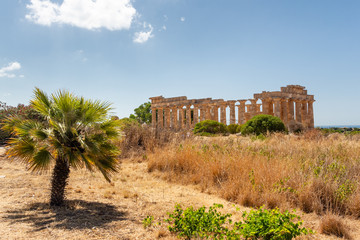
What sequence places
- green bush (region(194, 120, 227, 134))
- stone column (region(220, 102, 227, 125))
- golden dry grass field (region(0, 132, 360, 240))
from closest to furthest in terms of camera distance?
golden dry grass field (region(0, 132, 360, 240)) < green bush (region(194, 120, 227, 134)) < stone column (region(220, 102, 227, 125))

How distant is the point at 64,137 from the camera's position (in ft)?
15.5

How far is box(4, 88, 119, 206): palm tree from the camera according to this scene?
466 cm

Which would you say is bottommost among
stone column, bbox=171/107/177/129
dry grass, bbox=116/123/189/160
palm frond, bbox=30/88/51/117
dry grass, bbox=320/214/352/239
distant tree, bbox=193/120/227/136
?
dry grass, bbox=320/214/352/239

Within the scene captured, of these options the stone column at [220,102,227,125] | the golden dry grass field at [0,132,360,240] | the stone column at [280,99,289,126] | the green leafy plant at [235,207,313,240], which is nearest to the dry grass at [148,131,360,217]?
the golden dry grass field at [0,132,360,240]

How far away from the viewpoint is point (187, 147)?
31.4ft

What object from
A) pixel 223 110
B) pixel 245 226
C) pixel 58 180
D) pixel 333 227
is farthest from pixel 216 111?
pixel 245 226

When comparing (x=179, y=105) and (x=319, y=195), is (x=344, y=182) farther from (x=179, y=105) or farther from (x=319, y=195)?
(x=179, y=105)

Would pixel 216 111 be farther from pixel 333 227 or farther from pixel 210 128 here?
pixel 333 227

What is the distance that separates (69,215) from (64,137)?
4.72 ft

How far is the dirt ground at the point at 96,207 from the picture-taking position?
399cm

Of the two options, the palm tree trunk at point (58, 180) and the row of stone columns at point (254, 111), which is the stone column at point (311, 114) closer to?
the row of stone columns at point (254, 111)

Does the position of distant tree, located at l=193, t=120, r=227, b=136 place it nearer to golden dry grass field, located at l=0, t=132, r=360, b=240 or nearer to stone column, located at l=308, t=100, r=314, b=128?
golden dry grass field, located at l=0, t=132, r=360, b=240

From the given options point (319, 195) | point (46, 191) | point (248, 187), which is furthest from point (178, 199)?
point (46, 191)

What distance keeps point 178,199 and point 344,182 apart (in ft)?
12.1
